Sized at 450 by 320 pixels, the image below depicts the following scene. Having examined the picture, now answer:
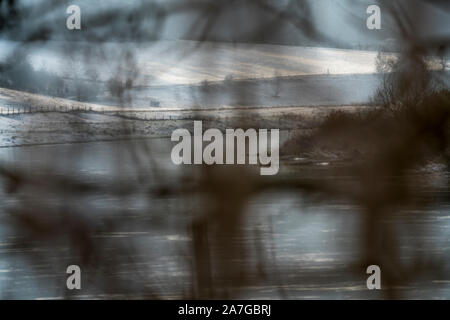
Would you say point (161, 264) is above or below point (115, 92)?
below

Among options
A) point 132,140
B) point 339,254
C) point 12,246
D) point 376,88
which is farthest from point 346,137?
point 12,246

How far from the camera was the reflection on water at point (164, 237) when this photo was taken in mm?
2426

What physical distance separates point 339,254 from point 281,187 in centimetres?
25

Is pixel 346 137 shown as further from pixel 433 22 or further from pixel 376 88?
pixel 433 22

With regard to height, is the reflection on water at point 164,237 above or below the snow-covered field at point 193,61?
below

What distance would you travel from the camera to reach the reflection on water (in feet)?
7.96

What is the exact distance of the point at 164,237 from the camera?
2449mm

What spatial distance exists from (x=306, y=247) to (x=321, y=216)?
97 millimetres

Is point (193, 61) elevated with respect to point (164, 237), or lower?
elevated

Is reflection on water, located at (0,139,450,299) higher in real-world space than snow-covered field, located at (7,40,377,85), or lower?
lower

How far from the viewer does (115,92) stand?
97.7 inches
